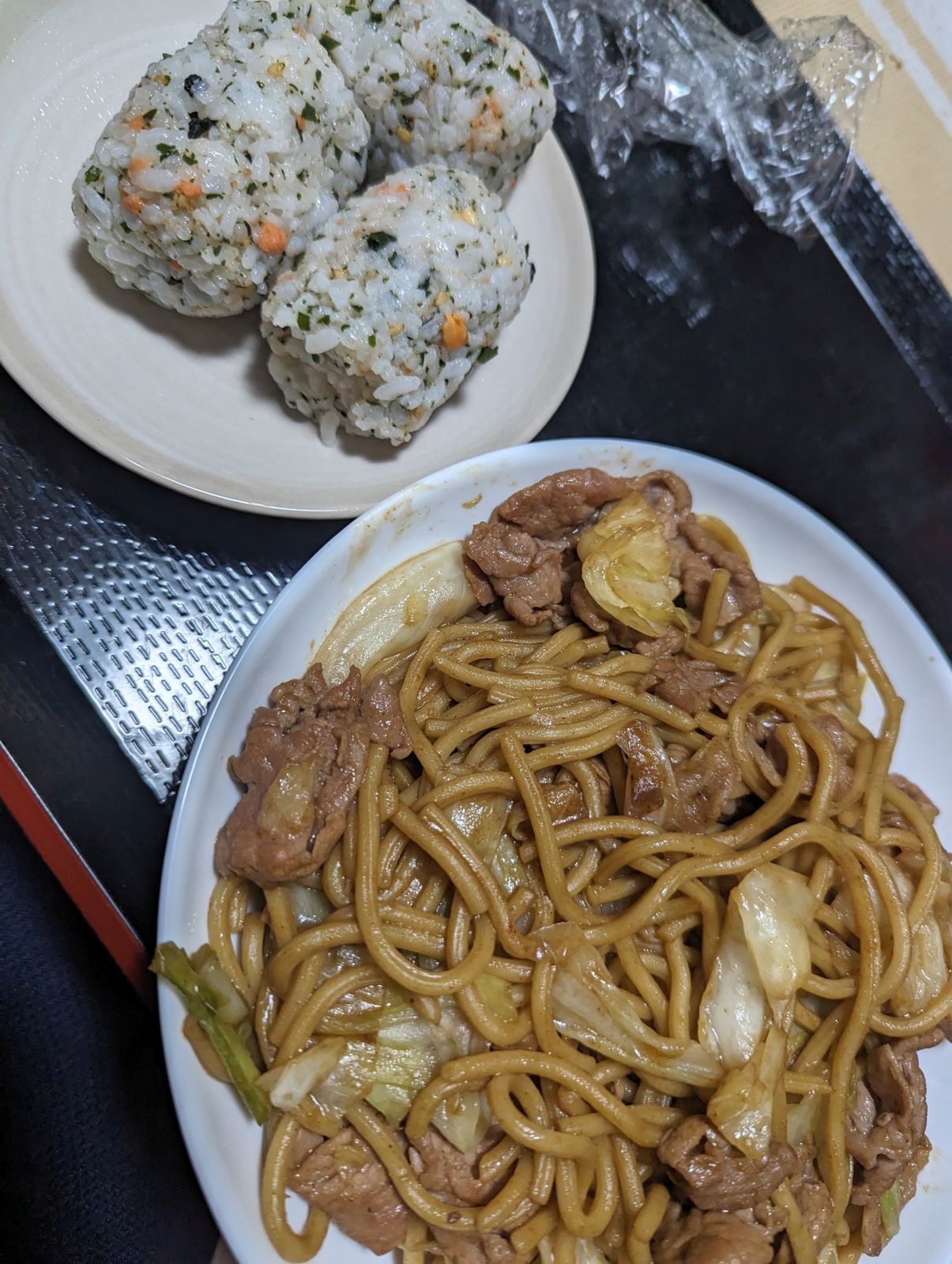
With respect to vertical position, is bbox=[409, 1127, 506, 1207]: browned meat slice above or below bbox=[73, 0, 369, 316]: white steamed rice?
below

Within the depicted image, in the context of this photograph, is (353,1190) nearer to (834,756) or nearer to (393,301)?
(834,756)

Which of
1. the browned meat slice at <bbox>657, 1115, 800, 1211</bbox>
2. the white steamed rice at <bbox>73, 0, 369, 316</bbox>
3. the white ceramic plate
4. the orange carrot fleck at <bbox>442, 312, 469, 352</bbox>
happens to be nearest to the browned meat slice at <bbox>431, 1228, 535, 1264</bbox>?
the browned meat slice at <bbox>657, 1115, 800, 1211</bbox>

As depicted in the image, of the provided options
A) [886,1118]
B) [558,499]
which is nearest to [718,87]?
[558,499]

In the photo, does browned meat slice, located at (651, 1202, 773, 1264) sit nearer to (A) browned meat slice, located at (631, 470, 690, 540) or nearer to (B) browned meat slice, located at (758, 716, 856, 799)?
(B) browned meat slice, located at (758, 716, 856, 799)

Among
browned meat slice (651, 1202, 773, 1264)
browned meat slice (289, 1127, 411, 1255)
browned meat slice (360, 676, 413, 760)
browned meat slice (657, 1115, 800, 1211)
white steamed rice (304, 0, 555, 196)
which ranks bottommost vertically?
browned meat slice (289, 1127, 411, 1255)

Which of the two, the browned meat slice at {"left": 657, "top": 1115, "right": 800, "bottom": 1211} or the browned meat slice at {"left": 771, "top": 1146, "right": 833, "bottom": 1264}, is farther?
the browned meat slice at {"left": 771, "top": 1146, "right": 833, "bottom": 1264}

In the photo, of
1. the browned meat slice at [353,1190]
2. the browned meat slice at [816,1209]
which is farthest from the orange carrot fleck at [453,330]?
the browned meat slice at [816,1209]

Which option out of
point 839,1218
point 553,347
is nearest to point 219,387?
point 553,347
